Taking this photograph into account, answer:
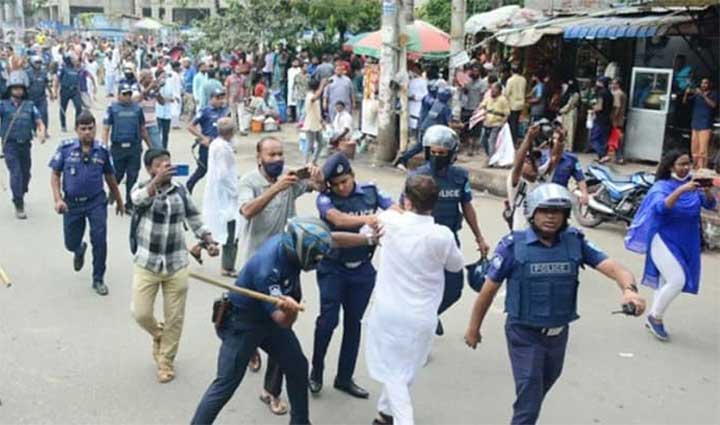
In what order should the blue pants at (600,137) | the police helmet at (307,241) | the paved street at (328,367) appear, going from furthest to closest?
the blue pants at (600,137) < the paved street at (328,367) < the police helmet at (307,241)

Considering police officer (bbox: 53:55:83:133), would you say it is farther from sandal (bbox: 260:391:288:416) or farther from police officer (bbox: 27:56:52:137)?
sandal (bbox: 260:391:288:416)

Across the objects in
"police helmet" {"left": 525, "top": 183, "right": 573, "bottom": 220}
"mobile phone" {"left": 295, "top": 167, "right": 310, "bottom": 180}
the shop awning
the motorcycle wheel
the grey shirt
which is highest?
the shop awning

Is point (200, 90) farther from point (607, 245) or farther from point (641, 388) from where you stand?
point (641, 388)

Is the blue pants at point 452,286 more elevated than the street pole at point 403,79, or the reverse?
the street pole at point 403,79

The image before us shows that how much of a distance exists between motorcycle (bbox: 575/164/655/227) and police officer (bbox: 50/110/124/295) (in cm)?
540

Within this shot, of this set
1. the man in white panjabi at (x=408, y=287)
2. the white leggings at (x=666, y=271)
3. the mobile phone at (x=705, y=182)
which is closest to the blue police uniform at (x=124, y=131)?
the man in white panjabi at (x=408, y=287)

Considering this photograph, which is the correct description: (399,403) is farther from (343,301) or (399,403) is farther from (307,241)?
(307,241)

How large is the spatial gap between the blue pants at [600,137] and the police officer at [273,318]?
10656mm

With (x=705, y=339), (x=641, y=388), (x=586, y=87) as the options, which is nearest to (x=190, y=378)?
(x=641, y=388)

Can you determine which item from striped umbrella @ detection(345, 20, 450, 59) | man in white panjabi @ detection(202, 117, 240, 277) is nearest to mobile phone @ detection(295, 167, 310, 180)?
man in white panjabi @ detection(202, 117, 240, 277)

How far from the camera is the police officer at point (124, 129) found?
9.27 meters

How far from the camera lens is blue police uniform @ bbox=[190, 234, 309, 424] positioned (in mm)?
3752

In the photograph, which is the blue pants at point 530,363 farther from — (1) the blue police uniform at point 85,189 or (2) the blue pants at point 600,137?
(2) the blue pants at point 600,137

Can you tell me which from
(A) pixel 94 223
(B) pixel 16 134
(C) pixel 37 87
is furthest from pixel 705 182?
(C) pixel 37 87
